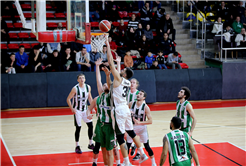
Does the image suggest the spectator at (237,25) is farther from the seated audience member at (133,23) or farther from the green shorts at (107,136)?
the green shorts at (107,136)

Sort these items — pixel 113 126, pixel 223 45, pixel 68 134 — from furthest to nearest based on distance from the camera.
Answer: pixel 223 45
pixel 68 134
pixel 113 126

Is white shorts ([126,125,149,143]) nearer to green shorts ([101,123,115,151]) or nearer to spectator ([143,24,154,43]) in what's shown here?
green shorts ([101,123,115,151])

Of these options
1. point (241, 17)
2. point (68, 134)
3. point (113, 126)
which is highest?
point (241, 17)

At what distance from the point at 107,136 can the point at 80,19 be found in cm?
307

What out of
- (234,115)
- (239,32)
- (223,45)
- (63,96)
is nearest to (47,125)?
(63,96)

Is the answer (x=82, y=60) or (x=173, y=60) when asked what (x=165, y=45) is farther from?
(x=82, y=60)

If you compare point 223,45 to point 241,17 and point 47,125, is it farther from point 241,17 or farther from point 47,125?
point 47,125

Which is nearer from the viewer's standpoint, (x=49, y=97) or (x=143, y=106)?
(x=143, y=106)

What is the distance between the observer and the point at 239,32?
17.3 m

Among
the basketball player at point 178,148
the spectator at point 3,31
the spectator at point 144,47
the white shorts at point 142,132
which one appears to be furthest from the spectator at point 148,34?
the basketball player at point 178,148

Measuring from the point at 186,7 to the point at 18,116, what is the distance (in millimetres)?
11645

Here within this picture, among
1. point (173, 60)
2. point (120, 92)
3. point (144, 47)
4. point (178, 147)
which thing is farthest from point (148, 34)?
point (178, 147)

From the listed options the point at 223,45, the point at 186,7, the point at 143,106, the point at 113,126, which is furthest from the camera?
the point at 186,7

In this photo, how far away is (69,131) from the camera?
10.2 m
